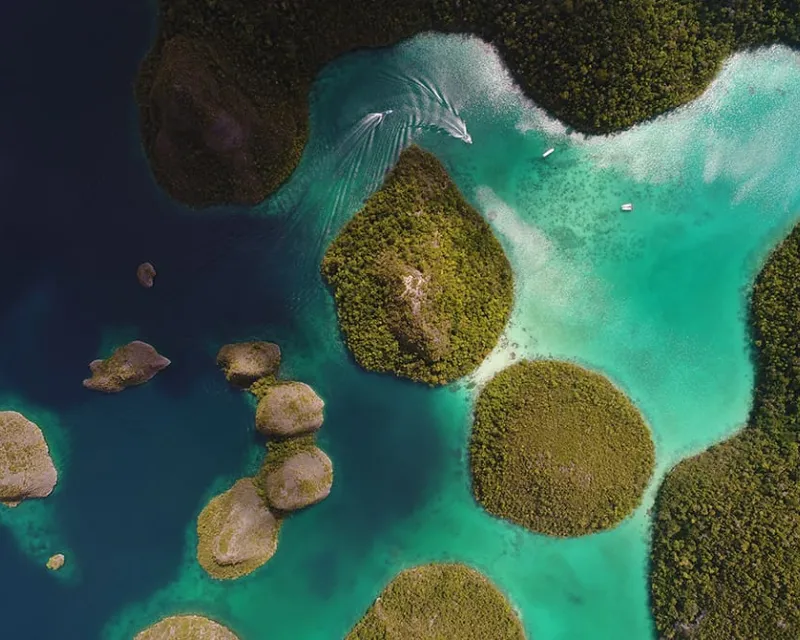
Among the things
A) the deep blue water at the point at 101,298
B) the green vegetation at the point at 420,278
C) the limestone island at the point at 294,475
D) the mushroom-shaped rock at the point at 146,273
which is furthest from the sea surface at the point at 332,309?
the green vegetation at the point at 420,278

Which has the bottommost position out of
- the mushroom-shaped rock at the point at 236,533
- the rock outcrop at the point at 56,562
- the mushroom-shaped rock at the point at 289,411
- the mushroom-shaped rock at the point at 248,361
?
the mushroom-shaped rock at the point at 236,533

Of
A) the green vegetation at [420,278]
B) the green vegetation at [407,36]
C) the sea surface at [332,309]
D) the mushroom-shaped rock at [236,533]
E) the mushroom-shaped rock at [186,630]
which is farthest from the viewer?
the mushroom-shaped rock at [186,630]

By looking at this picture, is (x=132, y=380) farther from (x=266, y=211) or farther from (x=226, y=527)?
(x=266, y=211)

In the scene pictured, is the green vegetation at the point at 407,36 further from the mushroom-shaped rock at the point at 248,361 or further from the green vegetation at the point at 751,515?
the green vegetation at the point at 751,515

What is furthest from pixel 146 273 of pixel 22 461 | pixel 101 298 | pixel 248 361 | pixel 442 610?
pixel 442 610

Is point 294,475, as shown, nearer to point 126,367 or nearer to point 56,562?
point 126,367

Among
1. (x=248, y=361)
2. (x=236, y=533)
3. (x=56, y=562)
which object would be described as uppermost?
(x=248, y=361)
